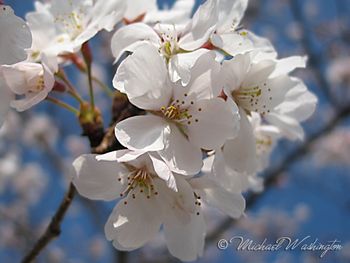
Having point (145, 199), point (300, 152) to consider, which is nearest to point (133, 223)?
point (145, 199)

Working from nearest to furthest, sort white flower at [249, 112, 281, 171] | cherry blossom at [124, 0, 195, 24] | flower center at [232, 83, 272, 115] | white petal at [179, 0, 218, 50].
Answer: white petal at [179, 0, 218, 50] < flower center at [232, 83, 272, 115] < cherry blossom at [124, 0, 195, 24] < white flower at [249, 112, 281, 171]

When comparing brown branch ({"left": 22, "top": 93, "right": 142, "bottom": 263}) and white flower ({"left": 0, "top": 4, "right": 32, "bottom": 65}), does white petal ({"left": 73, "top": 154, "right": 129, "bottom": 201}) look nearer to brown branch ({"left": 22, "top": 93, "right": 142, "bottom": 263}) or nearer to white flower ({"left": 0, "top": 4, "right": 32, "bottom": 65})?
brown branch ({"left": 22, "top": 93, "right": 142, "bottom": 263})

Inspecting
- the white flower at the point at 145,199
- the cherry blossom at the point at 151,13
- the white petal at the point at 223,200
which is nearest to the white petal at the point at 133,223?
the white flower at the point at 145,199

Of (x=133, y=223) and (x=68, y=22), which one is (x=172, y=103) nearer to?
(x=133, y=223)

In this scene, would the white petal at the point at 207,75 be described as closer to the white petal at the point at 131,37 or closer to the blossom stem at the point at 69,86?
the white petal at the point at 131,37

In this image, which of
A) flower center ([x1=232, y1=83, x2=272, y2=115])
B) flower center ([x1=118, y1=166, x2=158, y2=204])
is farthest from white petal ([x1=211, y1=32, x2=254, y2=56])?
flower center ([x1=118, y1=166, x2=158, y2=204])

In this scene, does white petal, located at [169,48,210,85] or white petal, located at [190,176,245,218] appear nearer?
white petal, located at [169,48,210,85]

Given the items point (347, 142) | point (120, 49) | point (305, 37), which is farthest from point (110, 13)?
point (347, 142)
